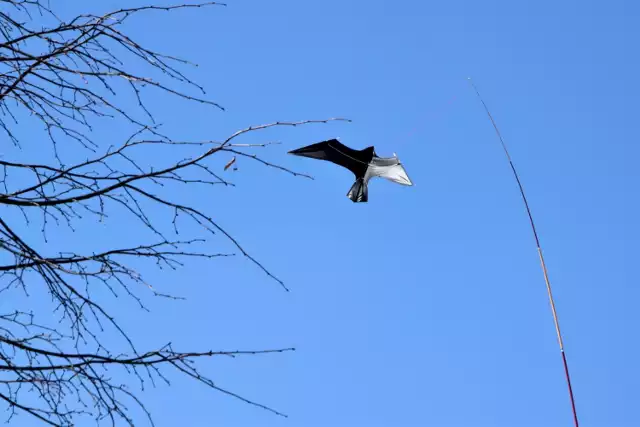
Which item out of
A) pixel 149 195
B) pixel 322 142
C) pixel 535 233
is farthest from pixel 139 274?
pixel 322 142

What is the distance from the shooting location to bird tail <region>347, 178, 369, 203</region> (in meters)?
7.18

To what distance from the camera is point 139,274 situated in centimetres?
220

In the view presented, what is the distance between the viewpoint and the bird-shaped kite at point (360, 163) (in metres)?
7.14

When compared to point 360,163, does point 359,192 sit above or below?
below

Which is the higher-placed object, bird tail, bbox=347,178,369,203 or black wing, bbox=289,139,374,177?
black wing, bbox=289,139,374,177

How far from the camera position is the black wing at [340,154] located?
7121mm

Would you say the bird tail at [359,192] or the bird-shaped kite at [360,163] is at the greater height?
the bird-shaped kite at [360,163]

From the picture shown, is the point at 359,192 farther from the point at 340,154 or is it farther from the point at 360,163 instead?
the point at 340,154

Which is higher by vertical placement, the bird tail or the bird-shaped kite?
the bird-shaped kite

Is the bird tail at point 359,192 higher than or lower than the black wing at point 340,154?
lower

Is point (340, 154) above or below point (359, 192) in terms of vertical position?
above

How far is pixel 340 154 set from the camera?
7207 mm

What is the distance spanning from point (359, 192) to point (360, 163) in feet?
0.90

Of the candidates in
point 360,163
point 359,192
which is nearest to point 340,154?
point 360,163
